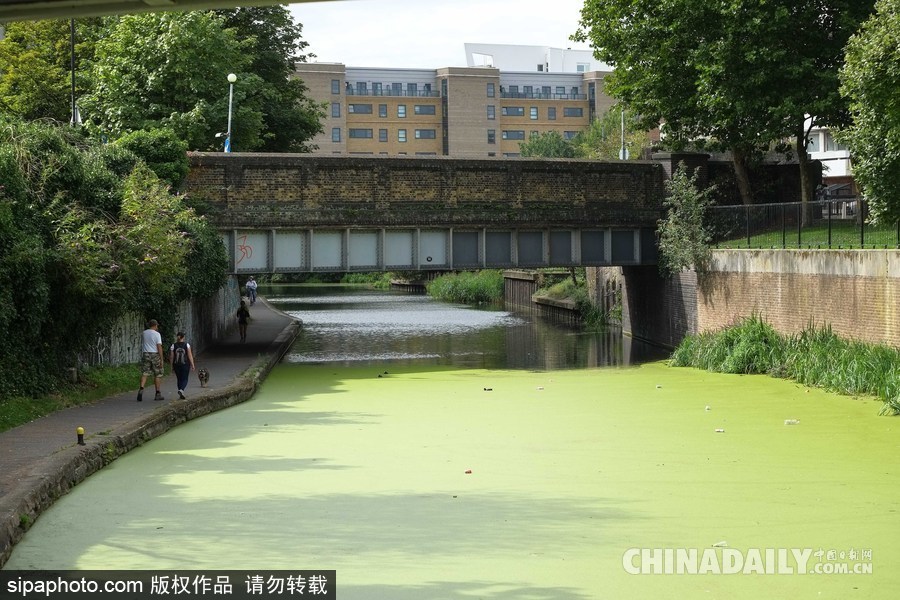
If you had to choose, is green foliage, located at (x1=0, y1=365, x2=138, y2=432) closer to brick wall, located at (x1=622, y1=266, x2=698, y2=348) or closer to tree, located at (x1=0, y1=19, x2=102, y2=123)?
brick wall, located at (x1=622, y1=266, x2=698, y2=348)

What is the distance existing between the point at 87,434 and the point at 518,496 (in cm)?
701

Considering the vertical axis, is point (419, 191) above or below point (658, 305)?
above

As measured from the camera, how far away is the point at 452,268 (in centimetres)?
3812

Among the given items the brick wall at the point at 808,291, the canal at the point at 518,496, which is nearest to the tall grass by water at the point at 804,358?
the brick wall at the point at 808,291

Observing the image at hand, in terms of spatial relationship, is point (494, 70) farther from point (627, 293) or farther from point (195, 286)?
point (195, 286)

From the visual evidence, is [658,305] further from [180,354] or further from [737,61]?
[180,354]

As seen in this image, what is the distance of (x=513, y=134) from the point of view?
12169 centimetres

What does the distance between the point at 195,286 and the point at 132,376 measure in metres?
5.53

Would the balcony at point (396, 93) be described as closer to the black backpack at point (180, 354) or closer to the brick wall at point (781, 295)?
the brick wall at point (781, 295)

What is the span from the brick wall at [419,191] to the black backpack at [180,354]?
12.4m

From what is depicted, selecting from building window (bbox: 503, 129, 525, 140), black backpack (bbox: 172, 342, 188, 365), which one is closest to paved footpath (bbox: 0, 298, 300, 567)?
black backpack (bbox: 172, 342, 188, 365)

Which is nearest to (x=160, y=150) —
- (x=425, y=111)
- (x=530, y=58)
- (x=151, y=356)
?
(x=151, y=356)

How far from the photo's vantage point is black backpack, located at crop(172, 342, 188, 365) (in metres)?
23.3

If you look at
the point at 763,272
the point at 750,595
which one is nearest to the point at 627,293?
the point at 763,272
